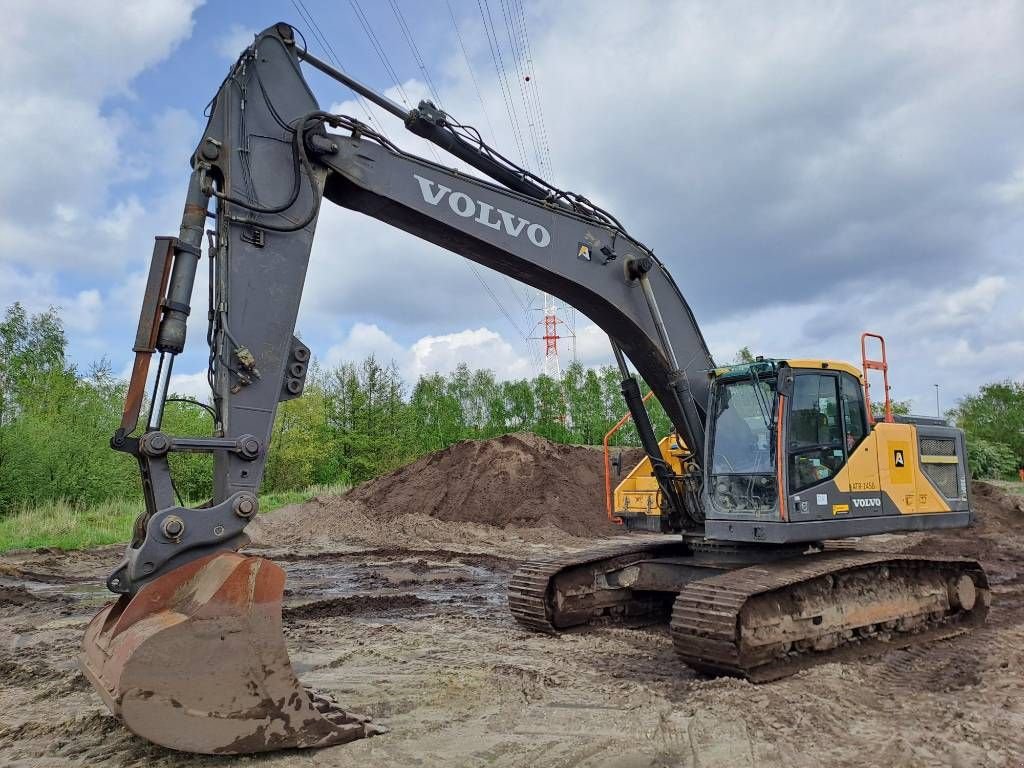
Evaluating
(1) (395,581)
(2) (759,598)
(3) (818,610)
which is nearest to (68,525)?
(1) (395,581)

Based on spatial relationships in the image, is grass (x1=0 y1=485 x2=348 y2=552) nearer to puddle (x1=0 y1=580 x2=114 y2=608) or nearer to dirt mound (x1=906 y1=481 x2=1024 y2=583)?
puddle (x1=0 y1=580 x2=114 y2=608)

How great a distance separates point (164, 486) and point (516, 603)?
4009 millimetres

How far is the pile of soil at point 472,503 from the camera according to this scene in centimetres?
1834

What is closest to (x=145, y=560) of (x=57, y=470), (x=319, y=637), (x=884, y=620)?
(x=319, y=637)

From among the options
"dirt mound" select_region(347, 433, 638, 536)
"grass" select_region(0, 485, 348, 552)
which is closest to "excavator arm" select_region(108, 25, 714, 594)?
"grass" select_region(0, 485, 348, 552)

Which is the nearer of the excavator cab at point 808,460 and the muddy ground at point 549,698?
the muddy ground at point 549,698

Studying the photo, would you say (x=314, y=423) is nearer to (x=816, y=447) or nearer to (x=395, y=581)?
(x=395, y=581)

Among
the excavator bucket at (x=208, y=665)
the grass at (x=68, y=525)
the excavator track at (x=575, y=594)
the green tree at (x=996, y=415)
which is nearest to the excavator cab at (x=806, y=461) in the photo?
the excavator track at (x=575, y=594)

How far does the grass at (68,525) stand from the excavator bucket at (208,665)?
12.1 meters

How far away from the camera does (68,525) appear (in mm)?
18625

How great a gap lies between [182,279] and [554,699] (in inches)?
144

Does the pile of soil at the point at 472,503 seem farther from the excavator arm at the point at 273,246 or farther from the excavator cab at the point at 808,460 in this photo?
the excavator arm at the point at 273,246

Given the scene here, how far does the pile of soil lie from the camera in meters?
18.3

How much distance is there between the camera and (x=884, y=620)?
662 cm
